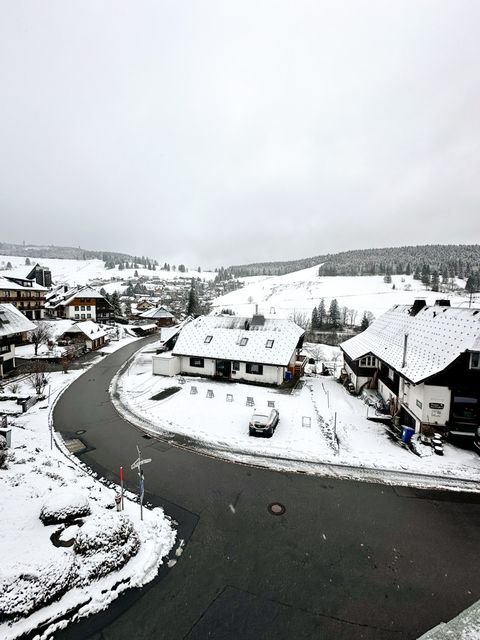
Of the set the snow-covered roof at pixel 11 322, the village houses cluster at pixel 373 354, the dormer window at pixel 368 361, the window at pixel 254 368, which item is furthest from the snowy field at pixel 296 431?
the snow-covered roof at pixel 11 322

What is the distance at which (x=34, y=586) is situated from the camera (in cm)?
856

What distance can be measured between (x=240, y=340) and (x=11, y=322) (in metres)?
27.9

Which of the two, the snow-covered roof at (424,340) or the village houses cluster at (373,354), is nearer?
the village houses cluster at (373,354)

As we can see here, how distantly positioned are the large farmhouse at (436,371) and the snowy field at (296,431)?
2207 mm

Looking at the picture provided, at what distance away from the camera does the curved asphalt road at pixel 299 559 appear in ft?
26.7

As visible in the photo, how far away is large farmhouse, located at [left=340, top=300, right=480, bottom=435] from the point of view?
1948 cm

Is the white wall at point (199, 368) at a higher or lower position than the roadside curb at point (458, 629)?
lower

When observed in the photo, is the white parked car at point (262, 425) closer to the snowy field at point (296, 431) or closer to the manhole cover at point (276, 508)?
the snowy field at point (296, 431)

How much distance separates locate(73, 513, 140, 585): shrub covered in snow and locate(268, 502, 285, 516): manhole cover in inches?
211

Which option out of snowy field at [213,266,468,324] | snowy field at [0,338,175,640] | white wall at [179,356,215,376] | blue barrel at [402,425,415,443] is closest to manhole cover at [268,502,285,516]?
snowy field at [0,338,175,640]

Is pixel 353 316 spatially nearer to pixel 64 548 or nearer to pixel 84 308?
pixel 84 308

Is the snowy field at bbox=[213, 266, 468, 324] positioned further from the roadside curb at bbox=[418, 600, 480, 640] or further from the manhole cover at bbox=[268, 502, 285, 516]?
the roadside curb at bbox=[418, 600, 480, 640]

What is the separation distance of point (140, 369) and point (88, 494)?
84.5ft


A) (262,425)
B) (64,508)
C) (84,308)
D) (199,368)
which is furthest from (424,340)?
(84,308)
